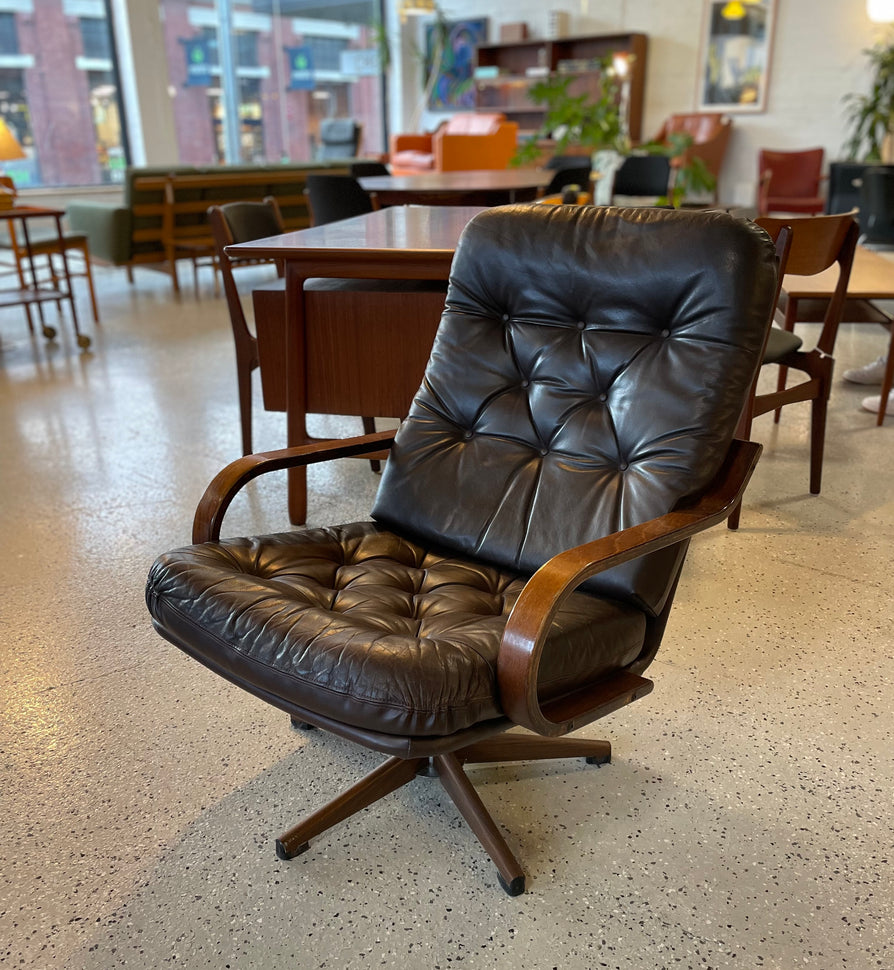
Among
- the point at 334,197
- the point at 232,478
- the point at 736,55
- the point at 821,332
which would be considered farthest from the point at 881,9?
the point at 232,478

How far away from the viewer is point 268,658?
1.27 m

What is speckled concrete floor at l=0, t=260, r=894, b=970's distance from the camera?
133 centimetres

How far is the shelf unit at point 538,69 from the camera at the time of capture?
9.73 meters

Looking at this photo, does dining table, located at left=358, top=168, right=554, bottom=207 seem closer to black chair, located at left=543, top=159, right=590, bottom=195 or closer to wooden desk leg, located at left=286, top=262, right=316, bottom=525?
black chair, located at left=543, top=159, right=590, bottom=195

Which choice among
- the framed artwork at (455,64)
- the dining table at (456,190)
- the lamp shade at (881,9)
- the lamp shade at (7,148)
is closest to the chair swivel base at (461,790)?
the dining table at (456,190)

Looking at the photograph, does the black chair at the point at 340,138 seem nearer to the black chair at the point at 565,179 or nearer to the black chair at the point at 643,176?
the black chair at the point at 643,176

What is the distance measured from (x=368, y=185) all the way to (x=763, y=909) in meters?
4.08

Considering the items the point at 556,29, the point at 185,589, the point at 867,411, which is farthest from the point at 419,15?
the point at 185,589

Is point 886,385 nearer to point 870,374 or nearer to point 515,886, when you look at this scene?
point 870,374

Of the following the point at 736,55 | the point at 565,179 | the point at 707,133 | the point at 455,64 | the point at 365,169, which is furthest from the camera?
the point at 455,64

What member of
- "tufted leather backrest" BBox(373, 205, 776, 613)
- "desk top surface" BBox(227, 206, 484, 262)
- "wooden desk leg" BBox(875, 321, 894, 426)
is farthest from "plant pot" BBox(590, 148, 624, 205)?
"tufted leather backrest" BBox(373, 205, 776, 613)

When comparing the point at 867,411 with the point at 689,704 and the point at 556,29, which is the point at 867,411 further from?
the point at 556,29

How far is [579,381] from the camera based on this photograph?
1.69 meters

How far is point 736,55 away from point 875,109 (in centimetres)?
172
